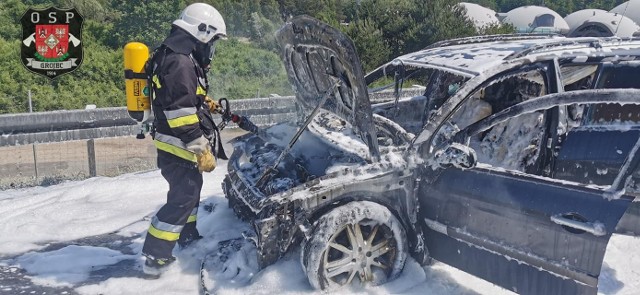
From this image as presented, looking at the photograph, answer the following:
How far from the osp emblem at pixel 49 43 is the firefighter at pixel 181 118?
44.7ft

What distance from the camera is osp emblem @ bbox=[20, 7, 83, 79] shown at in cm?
1628

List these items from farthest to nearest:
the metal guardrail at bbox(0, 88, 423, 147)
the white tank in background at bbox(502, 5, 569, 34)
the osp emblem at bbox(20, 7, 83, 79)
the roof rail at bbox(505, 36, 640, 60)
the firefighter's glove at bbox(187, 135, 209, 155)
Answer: the white tank in background at bbox(502, 5, 569, 34)
the osp emblem at bbox(20, 7, 83, 79)
the metal guardrail at bbox(0, 88, 423, 147)
the roof rail at bbox(505, 36, 640, 60)
the firefighter's glove at bbox(187, 135, 209, 155)

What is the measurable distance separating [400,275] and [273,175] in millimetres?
1177

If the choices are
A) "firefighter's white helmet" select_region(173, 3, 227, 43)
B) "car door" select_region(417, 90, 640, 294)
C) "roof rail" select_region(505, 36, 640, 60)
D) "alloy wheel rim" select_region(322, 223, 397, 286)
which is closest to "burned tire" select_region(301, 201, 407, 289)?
"alloy wheel rim" select_region(322, 223, 397, 286)

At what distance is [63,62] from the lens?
17.0 meters

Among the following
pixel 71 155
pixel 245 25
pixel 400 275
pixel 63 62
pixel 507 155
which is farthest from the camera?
pixel 245 25

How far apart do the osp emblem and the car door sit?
15.0 m

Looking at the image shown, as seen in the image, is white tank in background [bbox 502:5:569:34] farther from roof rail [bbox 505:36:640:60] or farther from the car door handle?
the car door handle

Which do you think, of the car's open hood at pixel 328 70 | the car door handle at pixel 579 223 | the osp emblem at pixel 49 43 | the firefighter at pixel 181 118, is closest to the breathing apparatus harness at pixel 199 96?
the firefighter at pixel 181 118

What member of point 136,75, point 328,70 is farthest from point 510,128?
point 136,75

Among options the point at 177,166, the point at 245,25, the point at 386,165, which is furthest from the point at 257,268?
the point at 245,25

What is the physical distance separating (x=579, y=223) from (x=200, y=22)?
282 cm

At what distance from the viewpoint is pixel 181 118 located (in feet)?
12.7

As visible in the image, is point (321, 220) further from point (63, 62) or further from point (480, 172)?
point (63, 62)
